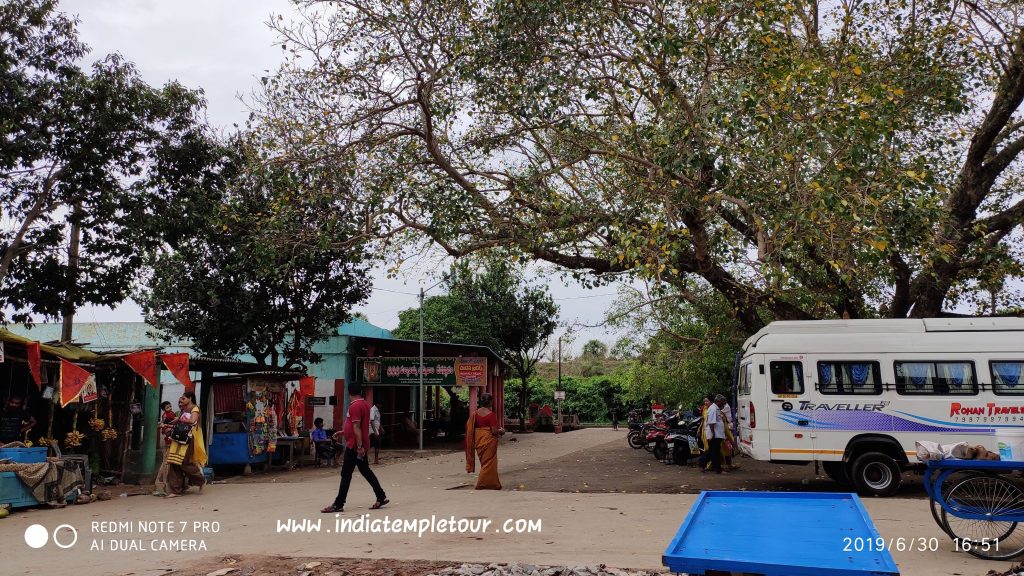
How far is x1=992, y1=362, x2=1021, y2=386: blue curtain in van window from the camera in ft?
37.9

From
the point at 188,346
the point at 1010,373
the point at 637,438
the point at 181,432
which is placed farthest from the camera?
the point at 188,346

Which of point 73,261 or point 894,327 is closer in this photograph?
point 894,327

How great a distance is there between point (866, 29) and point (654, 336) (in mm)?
12591

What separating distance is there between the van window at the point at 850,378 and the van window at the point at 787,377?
31cm

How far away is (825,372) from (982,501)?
5181mm

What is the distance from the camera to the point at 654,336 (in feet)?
78.4

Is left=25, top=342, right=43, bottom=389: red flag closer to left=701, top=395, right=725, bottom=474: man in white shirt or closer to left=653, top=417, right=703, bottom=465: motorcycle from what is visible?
left=701, top=395, right=725, bottom=474: man in white shirt

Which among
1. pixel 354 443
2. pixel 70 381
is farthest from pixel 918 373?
pixel 70 381

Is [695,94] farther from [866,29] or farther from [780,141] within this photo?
[866,29]

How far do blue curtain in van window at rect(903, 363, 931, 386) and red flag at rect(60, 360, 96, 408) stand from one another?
44.0ft

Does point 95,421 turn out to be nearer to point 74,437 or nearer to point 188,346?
point 74,437

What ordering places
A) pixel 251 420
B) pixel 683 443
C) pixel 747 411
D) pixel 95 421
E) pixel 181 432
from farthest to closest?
pixel 683 443, pixel 251 420, pixel 95 421, pixel 747 411, pixel 181 432

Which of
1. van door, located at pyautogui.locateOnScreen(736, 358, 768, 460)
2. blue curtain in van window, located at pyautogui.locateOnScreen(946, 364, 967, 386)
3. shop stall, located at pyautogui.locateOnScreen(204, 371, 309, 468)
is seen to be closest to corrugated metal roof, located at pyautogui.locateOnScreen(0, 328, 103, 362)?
shop stall, located at pyautogui.locateOnScreen(204, 371, 309, 468)

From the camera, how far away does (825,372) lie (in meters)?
12.2
